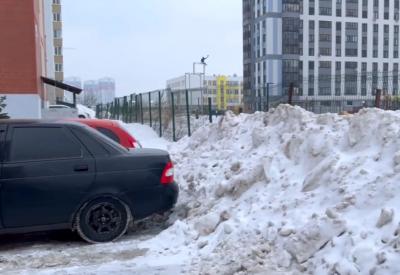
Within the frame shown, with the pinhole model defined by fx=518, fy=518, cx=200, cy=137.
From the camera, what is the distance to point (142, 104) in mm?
23875

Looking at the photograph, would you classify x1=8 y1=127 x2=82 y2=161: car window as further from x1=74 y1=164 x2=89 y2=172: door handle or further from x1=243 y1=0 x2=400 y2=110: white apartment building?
x1=243 y1=0 x2=400 y2=110: white apartment building

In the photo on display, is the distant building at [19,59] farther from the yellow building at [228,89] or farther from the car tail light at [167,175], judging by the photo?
the yellow building at [228,89]

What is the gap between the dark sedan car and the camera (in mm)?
5906

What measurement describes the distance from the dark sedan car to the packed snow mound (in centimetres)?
61

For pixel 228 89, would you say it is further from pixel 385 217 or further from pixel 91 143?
pixel 385 217

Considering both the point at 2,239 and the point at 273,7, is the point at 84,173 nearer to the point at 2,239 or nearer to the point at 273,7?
the point at 2,239

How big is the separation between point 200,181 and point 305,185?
84.8 inches

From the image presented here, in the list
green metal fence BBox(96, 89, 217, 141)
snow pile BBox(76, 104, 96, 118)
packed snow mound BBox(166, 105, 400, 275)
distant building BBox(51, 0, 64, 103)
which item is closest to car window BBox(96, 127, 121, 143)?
packed snow mound BBox(166, 105, 400, 275)

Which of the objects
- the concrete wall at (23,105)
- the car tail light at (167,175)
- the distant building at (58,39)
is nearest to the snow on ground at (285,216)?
the car tail light at (167,175)

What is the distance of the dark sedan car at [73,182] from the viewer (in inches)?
233

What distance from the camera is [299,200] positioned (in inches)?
220

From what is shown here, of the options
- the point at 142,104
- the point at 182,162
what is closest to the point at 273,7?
the point at 142,104

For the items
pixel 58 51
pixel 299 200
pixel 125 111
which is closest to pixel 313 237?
pixel 299 200

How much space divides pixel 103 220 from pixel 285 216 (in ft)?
7.22
